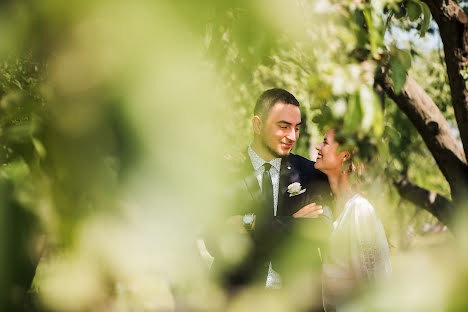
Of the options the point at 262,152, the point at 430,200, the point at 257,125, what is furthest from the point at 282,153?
the point at 430,200

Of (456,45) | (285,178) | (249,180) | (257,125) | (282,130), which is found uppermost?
(456,45)

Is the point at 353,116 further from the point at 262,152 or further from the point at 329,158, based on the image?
the point at 262,152

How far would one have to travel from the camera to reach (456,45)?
4137mm

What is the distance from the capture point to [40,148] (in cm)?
50

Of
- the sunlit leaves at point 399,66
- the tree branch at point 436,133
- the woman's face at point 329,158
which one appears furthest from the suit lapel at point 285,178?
the sunlit leaves at point 399,66

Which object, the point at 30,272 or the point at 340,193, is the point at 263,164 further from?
the point at 30,272

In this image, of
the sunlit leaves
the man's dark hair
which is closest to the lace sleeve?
the man's dark hair

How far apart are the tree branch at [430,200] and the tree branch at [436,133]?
650mm

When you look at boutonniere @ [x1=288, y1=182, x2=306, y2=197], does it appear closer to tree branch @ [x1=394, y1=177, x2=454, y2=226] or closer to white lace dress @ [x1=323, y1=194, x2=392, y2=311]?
white lace dress @ [x1=323, y1=194, x2=392, y2=311]

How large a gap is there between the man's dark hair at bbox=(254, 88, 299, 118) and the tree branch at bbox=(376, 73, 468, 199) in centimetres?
126

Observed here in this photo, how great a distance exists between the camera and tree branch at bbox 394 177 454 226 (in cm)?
670

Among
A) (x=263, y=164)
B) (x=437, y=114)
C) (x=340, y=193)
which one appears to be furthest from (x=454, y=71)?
(x=263, y=164)

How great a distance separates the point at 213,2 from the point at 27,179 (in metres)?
0.29

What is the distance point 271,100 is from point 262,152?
1.62ft
